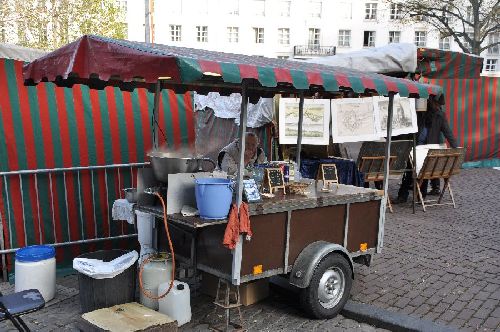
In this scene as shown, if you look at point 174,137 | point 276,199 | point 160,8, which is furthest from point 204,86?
point 160,8

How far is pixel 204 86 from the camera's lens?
18.9ft

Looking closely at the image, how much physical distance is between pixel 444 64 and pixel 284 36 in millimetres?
43598

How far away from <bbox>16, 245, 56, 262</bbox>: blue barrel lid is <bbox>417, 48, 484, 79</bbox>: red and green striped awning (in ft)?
26.2

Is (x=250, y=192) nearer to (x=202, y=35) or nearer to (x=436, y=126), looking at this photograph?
(x=436, y=126)

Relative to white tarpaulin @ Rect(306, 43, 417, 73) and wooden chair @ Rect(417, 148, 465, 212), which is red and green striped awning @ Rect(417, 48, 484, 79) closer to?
white tarpaulin @ Rect(306, 43, 417, 73)

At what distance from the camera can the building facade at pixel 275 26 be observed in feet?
163

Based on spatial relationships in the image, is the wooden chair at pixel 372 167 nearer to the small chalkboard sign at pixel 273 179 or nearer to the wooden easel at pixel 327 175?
the wooden easel at pixel 327 175

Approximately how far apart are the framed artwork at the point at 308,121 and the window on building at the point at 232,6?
43.9 m

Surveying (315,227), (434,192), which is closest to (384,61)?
(434,192)

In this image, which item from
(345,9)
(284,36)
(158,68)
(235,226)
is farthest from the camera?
(345,9)

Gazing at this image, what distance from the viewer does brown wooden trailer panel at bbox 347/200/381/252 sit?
16.6ft

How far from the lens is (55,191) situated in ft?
18.9

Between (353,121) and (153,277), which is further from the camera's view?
(353,121)

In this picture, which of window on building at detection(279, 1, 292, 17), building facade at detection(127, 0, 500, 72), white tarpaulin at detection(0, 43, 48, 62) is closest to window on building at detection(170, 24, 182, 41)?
building facade at detection(127, 0, 500, 72)
